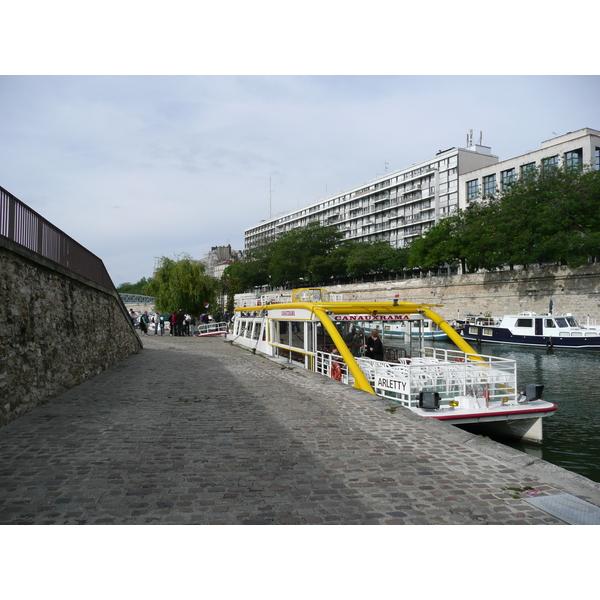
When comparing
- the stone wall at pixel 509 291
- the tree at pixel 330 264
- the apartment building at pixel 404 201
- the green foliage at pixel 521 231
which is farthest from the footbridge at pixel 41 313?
the tree at pixel 330 264

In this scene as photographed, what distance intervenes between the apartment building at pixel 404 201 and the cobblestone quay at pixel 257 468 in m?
55.3

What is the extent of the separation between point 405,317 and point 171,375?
6266 mm

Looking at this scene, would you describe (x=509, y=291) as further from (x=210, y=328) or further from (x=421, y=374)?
(x=421, y=374)

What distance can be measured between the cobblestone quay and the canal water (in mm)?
3758

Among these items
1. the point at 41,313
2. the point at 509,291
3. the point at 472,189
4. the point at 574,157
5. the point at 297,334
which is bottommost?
the point at 297,334

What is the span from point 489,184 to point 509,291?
1891cm

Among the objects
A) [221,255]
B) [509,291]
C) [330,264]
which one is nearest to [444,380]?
[509,291]

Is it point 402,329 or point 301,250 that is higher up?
point 301,250

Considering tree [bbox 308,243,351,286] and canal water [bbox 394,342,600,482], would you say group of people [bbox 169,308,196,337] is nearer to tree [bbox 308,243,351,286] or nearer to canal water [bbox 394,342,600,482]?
canal water [bbox 394,342,600,482]

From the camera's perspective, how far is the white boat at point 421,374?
9.28 m

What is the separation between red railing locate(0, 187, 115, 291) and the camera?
8031 mm

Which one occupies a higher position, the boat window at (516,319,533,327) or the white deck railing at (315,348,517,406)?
the boat window at (516,319,533,327)

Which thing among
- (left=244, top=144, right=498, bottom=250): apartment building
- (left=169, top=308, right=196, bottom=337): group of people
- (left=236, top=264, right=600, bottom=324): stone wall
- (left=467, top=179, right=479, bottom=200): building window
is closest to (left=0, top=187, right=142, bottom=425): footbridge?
(left=169, top=308, right=196, bottom=337): group of people

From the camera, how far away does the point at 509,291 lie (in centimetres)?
4459
